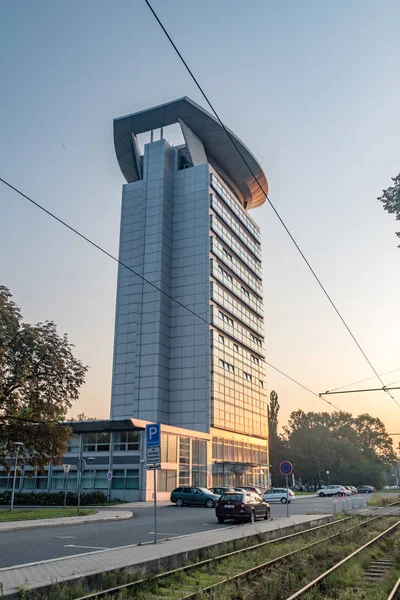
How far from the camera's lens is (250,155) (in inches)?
3541

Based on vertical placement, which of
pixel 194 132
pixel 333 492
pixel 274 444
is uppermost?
pixel 194 132

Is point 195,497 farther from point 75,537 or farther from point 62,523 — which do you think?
point 75,537

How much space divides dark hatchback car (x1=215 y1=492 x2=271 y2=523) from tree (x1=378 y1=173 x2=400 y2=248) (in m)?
14.2

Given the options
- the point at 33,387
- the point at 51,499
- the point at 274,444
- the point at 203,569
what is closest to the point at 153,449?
the point at 203,569

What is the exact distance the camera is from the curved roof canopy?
80.8 m

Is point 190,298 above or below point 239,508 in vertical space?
above

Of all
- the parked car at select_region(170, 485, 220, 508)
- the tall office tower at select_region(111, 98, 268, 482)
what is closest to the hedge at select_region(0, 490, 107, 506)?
the parked car at select_region(170, 485, 220, 508)

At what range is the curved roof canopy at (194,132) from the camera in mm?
80750

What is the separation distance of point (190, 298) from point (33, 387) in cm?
4158

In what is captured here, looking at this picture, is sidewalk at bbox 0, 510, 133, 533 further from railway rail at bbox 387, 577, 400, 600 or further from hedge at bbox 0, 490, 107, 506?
railway rail at bbox 387, 577, 400, 600

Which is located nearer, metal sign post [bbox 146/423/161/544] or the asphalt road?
the asphalt road

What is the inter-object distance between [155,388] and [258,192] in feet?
152

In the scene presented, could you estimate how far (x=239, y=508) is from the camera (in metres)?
23.6

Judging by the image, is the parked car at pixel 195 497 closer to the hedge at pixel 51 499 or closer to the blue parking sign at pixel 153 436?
the hedge at pixel 51 499
